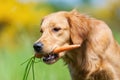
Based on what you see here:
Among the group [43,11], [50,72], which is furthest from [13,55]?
[43,11]

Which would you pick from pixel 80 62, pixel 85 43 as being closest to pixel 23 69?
pixel 80 62

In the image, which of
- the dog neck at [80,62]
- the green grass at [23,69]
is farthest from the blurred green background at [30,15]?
the dog neck at [80,62]

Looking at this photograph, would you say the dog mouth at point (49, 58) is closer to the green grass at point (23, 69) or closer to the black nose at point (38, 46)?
the black nose at point (38, 46)

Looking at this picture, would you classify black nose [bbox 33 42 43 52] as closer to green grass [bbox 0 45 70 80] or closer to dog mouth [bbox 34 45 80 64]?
dog mouth [bbox 34 45 80 64]

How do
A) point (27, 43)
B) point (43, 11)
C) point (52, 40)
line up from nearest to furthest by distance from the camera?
point (52, 40) < point (27, 43) < point (43, 11)

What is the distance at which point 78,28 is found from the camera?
790 cm

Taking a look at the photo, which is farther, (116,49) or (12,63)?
(12,63)

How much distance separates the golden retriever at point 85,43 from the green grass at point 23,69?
147cm

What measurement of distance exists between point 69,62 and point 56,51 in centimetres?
43

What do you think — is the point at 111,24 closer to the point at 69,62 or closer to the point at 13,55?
the point at 13,55

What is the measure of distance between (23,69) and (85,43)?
2.17 m

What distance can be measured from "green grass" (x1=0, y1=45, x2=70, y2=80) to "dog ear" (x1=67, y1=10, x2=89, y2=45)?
1.66 m

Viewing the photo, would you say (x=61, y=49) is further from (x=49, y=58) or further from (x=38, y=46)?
(x=38, y=46)

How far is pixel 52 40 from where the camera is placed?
7.71 m
